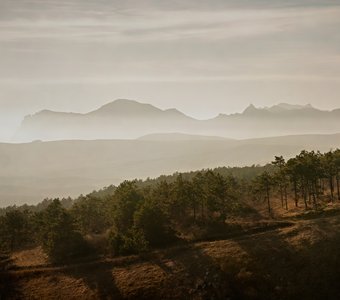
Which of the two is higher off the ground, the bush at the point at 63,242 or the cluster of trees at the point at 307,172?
the cluster of trees at the point at 307,172

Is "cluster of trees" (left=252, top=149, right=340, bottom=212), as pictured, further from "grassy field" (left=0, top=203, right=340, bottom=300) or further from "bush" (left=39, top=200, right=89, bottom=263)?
"bush" (left=39, top=200, right=89, bottom=263)

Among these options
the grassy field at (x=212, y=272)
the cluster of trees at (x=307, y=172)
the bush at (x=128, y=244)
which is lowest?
the grassy field at (x=212, y=272)

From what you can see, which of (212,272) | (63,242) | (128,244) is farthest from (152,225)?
(212,272)

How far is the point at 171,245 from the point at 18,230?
158 ft

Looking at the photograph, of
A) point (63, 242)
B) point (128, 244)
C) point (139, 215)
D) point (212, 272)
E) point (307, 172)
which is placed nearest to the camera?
point (212, 272)

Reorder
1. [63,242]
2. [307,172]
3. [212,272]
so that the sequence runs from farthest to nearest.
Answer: [307,172] → [63,242] → [212,272]

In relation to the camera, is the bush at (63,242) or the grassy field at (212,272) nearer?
the grassy field at (212,272)

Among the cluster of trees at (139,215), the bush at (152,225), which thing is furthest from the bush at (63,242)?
the bush at (152,225)

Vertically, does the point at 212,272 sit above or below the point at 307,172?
below

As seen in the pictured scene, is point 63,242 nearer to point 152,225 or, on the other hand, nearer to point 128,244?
point 128,244

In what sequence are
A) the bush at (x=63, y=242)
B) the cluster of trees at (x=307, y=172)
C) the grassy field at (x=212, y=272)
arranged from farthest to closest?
the cluster of trees at (x=307, y=172)
the bush at (x=63, y=242)
the grassy field at (x=212, y=272)

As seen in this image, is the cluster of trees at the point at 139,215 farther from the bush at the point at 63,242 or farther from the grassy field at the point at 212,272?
the grassy field at the point at 212,272

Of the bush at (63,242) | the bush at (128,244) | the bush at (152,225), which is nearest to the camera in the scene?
the bush at (128,244)

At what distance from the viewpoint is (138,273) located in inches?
2756
